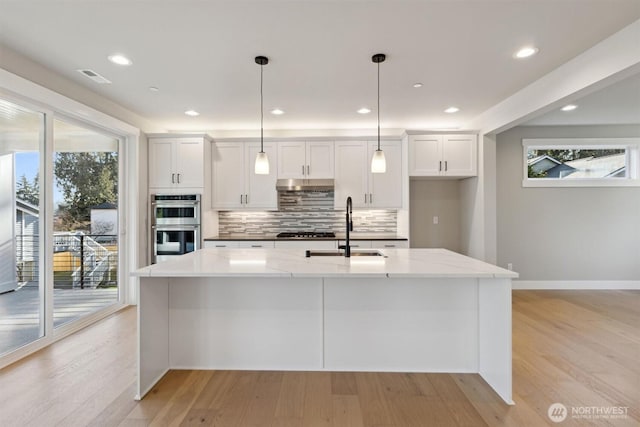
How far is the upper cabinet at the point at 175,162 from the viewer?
4316 millimetres

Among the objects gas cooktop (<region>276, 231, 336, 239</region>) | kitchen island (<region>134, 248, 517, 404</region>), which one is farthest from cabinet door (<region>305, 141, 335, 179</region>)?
kitchen island (<region>134, 248, 517, 404</region>)

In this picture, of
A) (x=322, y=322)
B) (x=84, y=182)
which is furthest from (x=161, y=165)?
(x=322, y=322)

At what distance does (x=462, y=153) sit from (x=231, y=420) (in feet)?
13.2

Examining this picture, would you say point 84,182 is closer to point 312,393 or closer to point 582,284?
point 312,393

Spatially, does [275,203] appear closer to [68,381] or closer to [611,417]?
[68,381]

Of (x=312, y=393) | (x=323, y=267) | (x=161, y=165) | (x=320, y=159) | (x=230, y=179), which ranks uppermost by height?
(x=320, y=159)

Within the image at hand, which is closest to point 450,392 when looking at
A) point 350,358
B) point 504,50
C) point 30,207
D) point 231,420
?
point 350,358

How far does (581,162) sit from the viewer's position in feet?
15.5

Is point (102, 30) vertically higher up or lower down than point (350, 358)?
higher up

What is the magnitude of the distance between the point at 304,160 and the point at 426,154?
1.69 m

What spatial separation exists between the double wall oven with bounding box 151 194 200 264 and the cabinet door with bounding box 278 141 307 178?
48.9 inches

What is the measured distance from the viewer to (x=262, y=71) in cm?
282

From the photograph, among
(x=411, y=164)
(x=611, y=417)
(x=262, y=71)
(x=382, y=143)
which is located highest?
(x=262, y=71)

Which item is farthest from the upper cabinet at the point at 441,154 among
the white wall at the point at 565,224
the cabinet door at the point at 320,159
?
the cabinet door at the point at 320,159
